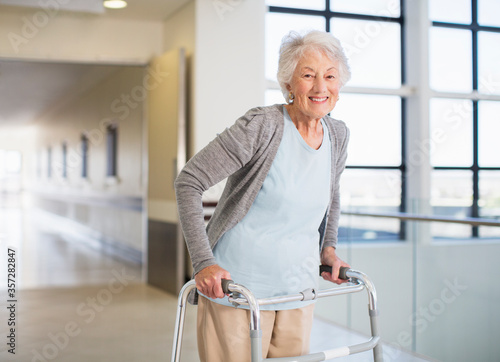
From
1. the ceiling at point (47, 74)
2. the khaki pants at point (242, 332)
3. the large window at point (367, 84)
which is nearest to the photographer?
the khaki pants at point (242, 332)

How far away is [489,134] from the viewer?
7.33 meters

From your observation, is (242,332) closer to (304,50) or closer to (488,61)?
(304,50)

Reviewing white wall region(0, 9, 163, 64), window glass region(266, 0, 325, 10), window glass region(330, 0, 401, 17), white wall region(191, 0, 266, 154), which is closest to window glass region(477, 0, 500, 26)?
window glass region(330, 0, 401, 17)

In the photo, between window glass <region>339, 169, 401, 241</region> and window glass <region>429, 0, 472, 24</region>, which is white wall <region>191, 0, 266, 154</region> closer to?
window glass <region>339, 169, 401, 241</region>

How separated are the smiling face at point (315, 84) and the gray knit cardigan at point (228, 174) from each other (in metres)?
0.08

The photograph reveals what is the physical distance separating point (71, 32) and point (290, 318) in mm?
5157

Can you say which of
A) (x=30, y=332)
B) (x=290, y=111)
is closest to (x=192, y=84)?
(x=30, y=332)

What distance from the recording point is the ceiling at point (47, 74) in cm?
565

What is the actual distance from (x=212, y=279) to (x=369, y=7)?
239 inches

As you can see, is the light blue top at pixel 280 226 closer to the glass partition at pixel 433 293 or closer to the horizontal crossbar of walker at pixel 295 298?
the horizontal crossbar of walker at pixel 295 298

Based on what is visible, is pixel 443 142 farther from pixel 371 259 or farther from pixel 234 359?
pixel 234 359

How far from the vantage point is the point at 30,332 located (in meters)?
4.29

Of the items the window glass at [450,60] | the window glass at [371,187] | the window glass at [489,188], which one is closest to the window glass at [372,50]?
the window glass at [450,60]

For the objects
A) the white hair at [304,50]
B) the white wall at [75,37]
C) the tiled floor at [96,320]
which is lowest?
the tiled floor at [96,320]
